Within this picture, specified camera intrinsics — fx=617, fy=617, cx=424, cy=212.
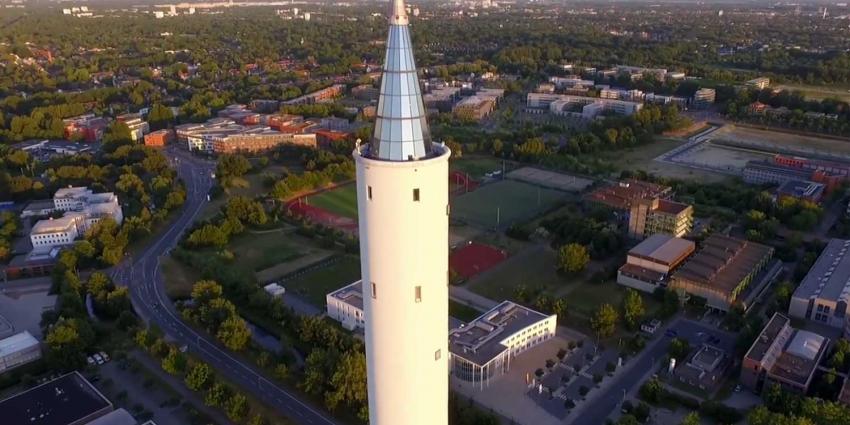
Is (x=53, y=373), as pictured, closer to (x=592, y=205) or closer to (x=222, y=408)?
(x=222, y=408)

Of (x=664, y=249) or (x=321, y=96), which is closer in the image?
(x=664, y=249)

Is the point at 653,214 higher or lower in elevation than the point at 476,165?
higher

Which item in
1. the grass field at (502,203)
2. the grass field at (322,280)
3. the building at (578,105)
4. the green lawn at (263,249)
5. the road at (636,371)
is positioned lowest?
the road at (636,371)

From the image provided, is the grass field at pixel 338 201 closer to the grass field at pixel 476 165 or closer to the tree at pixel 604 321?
the grass field at pixel 476 165

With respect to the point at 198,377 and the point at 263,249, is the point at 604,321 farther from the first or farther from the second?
the point at 263,249

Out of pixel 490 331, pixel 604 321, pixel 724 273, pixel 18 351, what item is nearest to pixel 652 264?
pixel 724 273

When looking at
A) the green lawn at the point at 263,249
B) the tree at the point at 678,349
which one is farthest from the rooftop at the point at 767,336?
the green lawn at the point at 263,249
